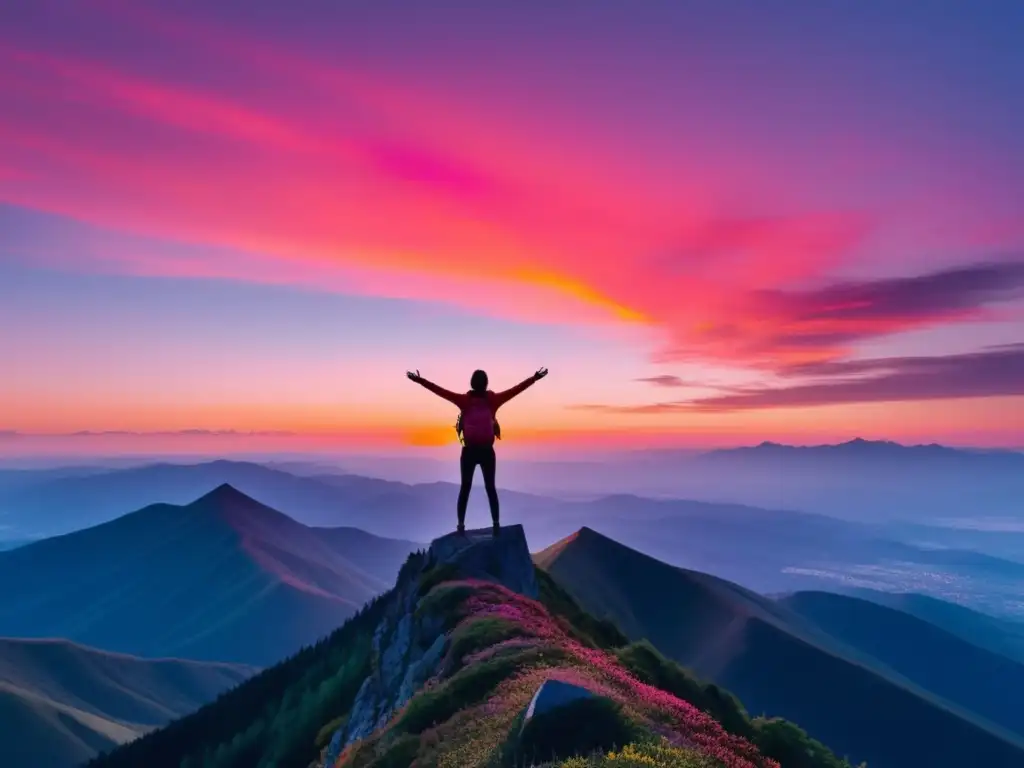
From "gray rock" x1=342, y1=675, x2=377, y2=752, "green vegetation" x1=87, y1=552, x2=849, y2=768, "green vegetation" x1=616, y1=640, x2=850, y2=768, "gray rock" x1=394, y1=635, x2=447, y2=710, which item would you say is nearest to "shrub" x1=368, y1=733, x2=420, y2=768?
"green vegetation" x1=87, y1=552, x2=849, y2=768

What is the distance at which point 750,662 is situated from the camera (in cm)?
15612

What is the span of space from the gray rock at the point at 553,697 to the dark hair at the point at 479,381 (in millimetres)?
12857

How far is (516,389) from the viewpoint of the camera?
23.5 meters

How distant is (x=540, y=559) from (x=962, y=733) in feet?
287

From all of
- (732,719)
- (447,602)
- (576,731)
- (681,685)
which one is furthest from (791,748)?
(576,731)

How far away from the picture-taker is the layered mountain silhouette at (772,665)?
139 m

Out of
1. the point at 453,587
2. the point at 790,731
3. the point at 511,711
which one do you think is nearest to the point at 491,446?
the point at 453,587

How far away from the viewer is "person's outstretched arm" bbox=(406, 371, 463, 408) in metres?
22.8

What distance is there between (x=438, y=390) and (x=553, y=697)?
42.1 feet

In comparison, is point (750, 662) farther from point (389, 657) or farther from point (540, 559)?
point (389, 657)

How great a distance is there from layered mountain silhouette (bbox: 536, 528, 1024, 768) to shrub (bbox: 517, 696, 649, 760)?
4956 inches

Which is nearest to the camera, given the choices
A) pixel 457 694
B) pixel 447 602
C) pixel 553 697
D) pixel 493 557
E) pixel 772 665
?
pixel 553 697

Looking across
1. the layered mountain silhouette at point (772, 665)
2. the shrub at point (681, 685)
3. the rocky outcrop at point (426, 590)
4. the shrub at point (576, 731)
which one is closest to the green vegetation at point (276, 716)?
the rocky outcrop at point (426, 590)

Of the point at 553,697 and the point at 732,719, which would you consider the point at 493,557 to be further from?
the point at 553,697
